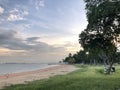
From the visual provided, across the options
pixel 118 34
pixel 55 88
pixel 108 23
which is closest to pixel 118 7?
pixel 108 23

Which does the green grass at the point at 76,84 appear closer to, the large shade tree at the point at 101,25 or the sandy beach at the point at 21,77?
the large shade tree at the point at 101,25

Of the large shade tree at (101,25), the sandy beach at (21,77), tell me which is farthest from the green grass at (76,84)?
the sandy beach at (21,77)

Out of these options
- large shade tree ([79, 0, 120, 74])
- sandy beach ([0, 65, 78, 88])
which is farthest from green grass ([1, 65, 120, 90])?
sandy beach ([0, 65, 78, 88])

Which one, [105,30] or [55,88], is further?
[105,30]

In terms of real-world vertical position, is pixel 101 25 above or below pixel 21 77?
above

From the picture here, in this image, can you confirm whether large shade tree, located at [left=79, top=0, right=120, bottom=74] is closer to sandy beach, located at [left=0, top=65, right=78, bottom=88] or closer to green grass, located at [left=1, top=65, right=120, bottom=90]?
green grass, located at [left=1, top=65, right=120, bottom=90]

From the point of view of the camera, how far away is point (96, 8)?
28.4m

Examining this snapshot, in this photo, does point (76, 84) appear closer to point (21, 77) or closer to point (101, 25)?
point (101, 25)

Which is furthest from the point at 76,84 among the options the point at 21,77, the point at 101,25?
the point at 21,77

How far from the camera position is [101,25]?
31.0 metres

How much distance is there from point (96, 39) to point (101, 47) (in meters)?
1.33

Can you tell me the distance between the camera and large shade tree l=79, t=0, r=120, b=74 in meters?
27.4

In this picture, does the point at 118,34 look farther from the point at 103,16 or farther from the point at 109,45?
the point at 103,16

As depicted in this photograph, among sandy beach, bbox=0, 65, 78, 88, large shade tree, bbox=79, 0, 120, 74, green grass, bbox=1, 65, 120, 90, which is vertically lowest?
green grass, bbox=1, 65, 120, 90
